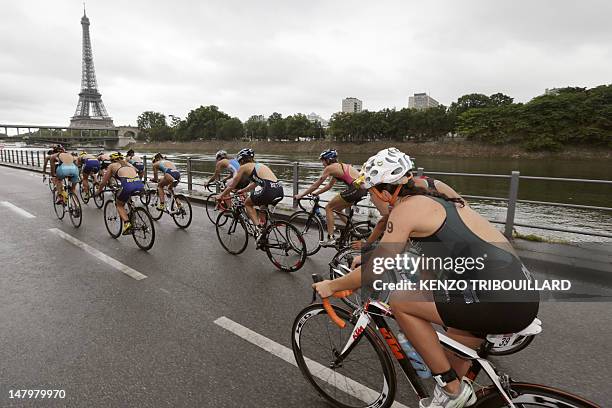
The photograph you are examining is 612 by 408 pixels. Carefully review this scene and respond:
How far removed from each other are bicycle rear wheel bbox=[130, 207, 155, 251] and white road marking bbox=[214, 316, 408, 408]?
10.0 ft

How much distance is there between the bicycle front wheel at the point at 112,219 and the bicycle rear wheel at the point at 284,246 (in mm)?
3473

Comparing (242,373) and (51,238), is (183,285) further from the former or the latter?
(51,238)

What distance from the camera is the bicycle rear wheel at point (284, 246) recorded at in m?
5.00

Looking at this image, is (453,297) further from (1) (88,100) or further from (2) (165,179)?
(1) (88,100)

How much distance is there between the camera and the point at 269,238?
5219 mm

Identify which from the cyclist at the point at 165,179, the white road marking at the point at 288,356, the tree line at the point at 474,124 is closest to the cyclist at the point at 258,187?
the white road marking at the point at 288,356

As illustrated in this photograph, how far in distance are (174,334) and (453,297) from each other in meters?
2.73

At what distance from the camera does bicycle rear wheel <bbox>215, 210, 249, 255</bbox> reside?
5.82m

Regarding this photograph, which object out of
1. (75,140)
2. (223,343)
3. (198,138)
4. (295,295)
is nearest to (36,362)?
(223,343)

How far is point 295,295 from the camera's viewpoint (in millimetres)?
4207

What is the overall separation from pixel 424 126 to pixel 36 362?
84018 millimetres

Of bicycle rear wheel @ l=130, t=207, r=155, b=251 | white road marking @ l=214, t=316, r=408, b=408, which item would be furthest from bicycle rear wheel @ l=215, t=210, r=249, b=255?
white road marking @ l=214, t=316, r=408, b=408

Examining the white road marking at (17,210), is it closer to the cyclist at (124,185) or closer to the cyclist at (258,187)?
the cyclist at (124,185)

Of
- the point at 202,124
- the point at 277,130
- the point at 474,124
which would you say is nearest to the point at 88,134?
the point at 202,124
